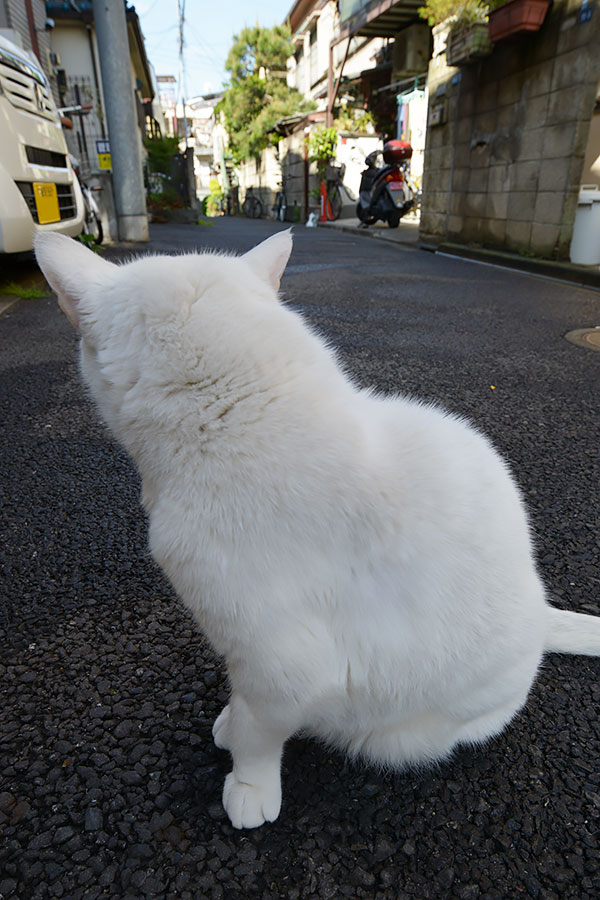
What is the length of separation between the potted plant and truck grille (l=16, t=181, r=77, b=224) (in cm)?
548

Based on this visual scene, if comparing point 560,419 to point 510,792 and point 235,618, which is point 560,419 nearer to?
point 510,792

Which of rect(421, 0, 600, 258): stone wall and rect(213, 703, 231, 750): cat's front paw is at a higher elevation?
rect(421, 0, 600, 258): stone wall

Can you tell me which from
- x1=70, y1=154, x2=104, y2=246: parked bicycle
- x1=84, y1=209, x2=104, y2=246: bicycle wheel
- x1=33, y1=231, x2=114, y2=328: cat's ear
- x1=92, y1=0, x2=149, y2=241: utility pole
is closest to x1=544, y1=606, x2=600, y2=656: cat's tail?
x1=33, y1=231, x2=114, y2=328: cat's ear

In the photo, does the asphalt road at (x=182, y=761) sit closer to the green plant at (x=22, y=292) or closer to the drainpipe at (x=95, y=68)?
the green plant at (x=22, y=292)

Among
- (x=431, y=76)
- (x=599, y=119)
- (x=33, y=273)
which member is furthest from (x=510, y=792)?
(x=431, y=76)

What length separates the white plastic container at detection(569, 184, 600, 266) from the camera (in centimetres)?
603

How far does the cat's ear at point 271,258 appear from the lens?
1.11 meters

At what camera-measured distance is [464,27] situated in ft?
24.1

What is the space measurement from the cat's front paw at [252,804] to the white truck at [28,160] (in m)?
4.08

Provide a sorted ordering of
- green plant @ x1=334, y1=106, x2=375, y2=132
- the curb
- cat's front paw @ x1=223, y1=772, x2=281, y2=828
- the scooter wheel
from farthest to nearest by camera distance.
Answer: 1. green plant @ x1=334, y1=106, x2=375, y2=132
2. the scooter wheel
3. the curb
4. cat's front paw @ x1=223, y1=772, x2=281, y2=828

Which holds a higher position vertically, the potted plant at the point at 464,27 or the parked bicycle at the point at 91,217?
the potted plant at the point at 464,27

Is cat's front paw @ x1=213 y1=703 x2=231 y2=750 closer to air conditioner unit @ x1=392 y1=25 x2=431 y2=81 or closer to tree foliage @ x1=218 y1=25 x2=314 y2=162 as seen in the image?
air conditioner unit @ x1=392 y1=25 x2=431 y2=81

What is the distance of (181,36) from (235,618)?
34.2 m

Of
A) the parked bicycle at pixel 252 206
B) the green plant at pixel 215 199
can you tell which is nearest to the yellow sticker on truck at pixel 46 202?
Answer: the parked bicycle at pixel 252 206
